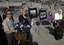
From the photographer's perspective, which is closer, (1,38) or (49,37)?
(1,38)

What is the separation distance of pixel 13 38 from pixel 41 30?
8.59 feet

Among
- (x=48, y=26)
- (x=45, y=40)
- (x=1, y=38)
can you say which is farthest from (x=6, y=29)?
(x=48, y=26)

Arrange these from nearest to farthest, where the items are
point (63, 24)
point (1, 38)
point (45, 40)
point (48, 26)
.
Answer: point (1, 38) < point (45, 40) < point (63, 24) < point (48, 26)

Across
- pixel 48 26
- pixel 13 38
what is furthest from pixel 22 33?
pixel 48 26

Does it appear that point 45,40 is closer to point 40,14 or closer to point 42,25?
point 40,14

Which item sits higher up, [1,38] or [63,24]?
[1,38]

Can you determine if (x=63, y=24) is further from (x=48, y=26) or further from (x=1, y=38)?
(x=1, y=38)

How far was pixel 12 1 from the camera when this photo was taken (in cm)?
1481

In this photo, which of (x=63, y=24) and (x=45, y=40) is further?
(x=63, y=24)

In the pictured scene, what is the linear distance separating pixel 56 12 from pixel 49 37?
2.65 ft

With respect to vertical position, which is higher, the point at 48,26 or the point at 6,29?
the point at 6,29

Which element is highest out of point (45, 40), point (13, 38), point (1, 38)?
point (1, 38)

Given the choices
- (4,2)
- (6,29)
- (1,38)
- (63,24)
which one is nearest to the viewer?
(1,38)

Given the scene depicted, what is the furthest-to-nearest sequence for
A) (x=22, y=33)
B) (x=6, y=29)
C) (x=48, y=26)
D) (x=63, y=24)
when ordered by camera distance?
(x=48, y=26), (x=63, y=24), (x=22, y=33), (x=6, y=29)
